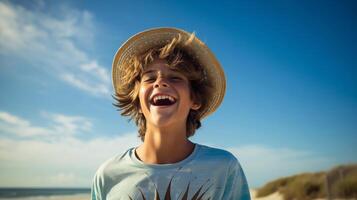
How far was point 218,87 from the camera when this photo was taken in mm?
2891

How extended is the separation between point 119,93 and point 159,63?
0.61 metres

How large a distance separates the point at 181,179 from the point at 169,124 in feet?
1.32

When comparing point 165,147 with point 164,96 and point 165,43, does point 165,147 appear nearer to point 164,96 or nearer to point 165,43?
point 164,96

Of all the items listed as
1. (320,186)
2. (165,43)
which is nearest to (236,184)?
(165,43)

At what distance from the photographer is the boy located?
2145mm

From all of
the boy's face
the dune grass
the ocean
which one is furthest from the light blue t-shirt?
the ocean

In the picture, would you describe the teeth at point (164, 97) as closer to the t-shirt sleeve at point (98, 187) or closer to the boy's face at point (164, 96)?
the boy's face at point (164, 96)

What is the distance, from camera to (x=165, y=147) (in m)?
2.33

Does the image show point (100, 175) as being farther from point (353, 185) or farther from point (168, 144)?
point (353, 185)

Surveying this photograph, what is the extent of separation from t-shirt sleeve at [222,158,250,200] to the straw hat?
81cm

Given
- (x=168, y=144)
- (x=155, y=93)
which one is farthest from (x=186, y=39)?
(x=168, y=144)

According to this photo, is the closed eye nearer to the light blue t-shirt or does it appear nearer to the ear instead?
the ear

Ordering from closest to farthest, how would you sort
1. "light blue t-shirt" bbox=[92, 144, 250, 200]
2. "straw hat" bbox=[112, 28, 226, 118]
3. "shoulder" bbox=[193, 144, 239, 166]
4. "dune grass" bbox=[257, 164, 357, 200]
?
"light blue t-shirt" bbox=[92, 144, 250, 200] → "shoulder" bbox=[193, 144, 239, 166] → "straw hat" bbox=[112, 28, 226, 118] → "dune grass" bbox=[257, 164, 357, 200]

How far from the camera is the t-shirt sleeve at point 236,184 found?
7.09ft
